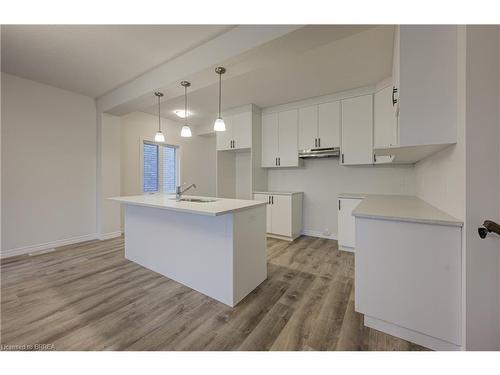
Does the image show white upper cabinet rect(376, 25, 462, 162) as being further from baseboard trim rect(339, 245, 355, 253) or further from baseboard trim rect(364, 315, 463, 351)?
baseboard trim rect(339, 245, 355, 253)

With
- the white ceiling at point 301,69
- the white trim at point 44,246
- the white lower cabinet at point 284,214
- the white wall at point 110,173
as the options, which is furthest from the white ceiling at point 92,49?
the white lower cabinet at point 284,214

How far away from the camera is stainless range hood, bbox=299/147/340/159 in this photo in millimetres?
3559

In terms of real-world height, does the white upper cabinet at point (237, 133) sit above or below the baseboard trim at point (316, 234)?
above

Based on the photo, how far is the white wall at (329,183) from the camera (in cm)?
335

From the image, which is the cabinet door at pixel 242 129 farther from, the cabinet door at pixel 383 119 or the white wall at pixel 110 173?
the white wall at pixel 110 173

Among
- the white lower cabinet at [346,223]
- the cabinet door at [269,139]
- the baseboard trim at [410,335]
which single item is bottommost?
the baseboard trim at [410,335]

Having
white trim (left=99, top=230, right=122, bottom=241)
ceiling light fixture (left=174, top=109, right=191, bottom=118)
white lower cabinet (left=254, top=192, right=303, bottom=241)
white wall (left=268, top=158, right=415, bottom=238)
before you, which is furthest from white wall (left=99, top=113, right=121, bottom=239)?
white wall (left=268, top=158, right=415, bottom=238)

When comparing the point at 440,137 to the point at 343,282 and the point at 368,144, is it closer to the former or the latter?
the point at 343,282

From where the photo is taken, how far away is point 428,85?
4.61ft

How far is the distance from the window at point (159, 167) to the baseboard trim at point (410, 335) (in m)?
4.64

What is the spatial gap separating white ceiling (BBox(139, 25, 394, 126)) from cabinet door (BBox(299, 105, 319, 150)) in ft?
0.86

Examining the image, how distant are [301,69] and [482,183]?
2326 millimetres

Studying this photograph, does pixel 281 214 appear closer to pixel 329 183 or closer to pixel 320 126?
pixel 329 183

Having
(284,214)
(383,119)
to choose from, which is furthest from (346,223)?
(383,119)
